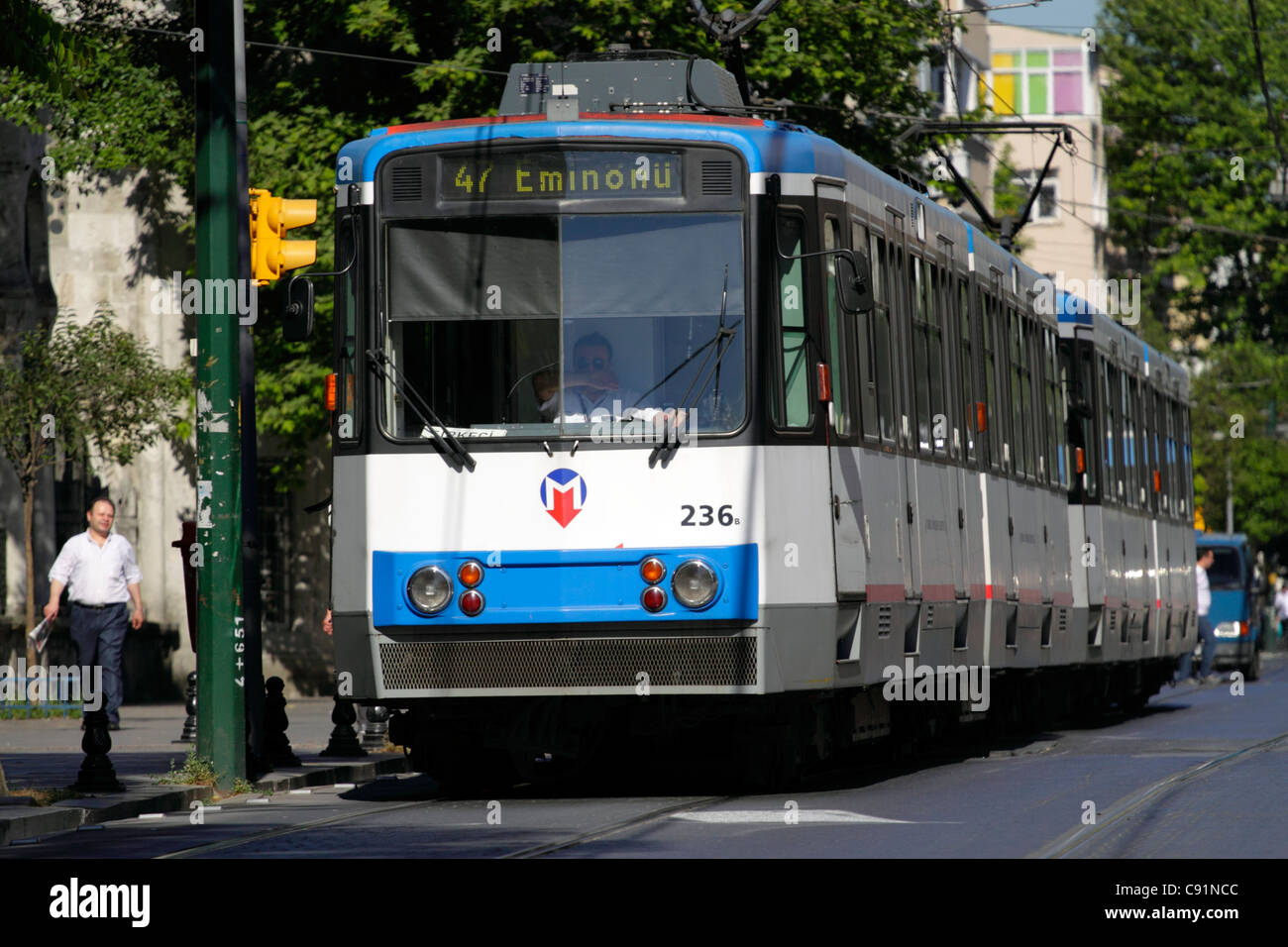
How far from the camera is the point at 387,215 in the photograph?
13.4 m

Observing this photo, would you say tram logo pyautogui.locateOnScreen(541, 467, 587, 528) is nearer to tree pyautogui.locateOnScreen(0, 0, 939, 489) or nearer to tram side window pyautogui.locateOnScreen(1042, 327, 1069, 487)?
tram side window pyautogui.locateOnScreen(1042, 327, 1069, 487)

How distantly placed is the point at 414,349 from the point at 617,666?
1940mm

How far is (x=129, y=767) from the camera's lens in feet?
53.7

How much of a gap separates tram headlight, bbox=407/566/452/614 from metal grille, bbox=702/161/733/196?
2369 millimetres

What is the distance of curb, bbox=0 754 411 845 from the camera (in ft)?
39.5

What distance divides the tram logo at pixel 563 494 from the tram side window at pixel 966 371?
4886 millimetres

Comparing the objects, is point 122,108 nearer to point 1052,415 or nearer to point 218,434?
point 1052,415

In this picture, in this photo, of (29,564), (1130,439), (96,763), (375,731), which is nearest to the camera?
(96,763)

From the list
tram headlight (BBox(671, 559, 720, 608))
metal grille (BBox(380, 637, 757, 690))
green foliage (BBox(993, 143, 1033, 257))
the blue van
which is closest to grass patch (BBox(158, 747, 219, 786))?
metal grille (BBox(380, 637, 757, 690))

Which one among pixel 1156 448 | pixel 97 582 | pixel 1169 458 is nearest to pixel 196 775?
pixel 97 582

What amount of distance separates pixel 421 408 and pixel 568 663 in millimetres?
1513
